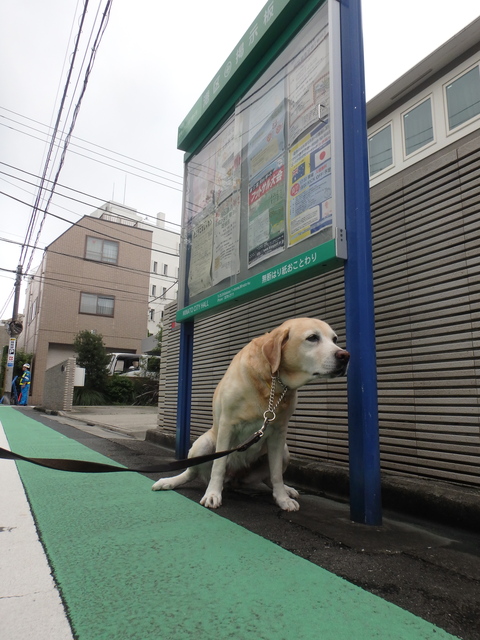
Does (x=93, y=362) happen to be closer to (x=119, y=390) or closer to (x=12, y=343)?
(x=119, y=390)

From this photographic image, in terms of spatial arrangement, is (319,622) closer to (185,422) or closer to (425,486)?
(425,486)

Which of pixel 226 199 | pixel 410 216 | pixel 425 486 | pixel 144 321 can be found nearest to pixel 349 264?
pixel 410 216

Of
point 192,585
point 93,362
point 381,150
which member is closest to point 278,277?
point 192,585

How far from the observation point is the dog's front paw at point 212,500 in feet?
8.16

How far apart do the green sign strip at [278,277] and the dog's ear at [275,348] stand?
17.7 inches

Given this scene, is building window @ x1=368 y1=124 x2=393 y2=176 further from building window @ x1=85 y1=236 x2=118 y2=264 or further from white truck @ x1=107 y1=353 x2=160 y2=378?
building window @ x1=85 y1=236 x2=118 y2=264

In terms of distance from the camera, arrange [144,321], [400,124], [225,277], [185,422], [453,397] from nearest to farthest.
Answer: [453,397] → [225,277] → [185,422] → [400,124] → [144,321]

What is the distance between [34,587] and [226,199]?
3.42 m

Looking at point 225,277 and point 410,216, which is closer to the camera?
point 410,216

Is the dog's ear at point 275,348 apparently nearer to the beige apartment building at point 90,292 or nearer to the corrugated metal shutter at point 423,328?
the corrugated metal shutter at point 423,328

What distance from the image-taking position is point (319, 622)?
1.19 meters

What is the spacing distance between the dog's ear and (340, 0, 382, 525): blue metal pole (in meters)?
0.39

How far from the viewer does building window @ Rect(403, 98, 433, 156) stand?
5802 millimetres

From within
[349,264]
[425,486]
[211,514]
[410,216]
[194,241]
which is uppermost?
[194,241]
